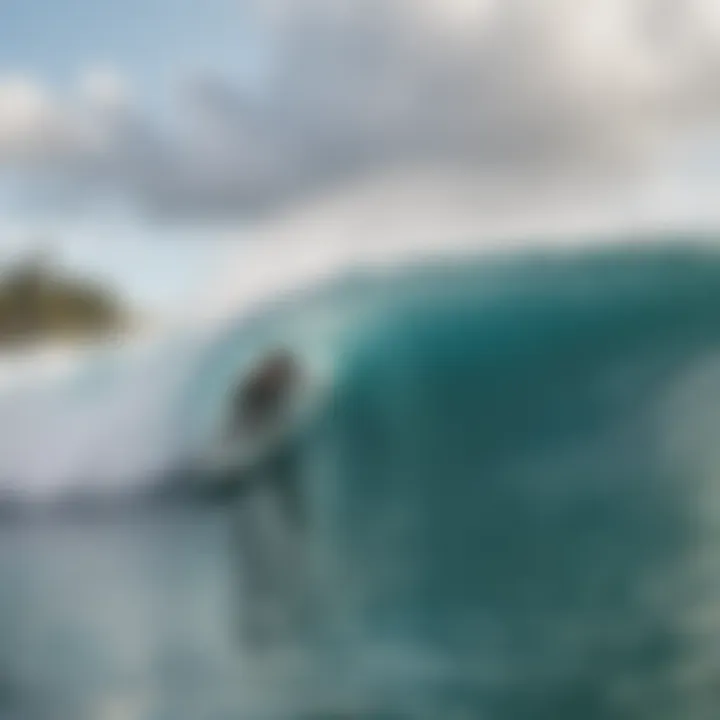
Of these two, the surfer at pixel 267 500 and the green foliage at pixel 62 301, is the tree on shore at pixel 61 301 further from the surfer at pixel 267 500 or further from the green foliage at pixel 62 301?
the surfer at pixel 267 500

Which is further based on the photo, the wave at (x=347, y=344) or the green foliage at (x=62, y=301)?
the green foliage at (x=62, y=301)

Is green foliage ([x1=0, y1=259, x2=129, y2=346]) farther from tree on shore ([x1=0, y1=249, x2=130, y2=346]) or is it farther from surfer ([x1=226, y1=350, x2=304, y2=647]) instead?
surfer ([x1=226, y1=350, x2=304, y2=647])

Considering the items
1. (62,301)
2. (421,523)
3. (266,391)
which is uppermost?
(62,301)

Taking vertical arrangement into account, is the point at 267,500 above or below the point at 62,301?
below

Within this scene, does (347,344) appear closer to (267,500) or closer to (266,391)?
(266,391)

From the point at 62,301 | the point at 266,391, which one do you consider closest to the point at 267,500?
the point at 266,391

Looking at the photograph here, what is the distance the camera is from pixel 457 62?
2072mm

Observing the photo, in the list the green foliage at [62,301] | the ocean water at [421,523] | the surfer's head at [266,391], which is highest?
the green foliage at [62,301]

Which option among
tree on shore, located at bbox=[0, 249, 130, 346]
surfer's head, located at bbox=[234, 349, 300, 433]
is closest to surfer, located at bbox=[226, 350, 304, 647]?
surfer's head, located at bbox=[234, 349, 300, 433]

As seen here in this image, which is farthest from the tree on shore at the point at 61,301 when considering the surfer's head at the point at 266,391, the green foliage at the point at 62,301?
the surfer's head at the point at 266,391

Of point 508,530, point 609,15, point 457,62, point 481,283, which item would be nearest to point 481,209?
point 481,283

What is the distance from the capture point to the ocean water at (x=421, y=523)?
6.49 feet

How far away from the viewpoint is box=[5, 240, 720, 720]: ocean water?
1.98 meters

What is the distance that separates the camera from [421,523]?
2041mm
